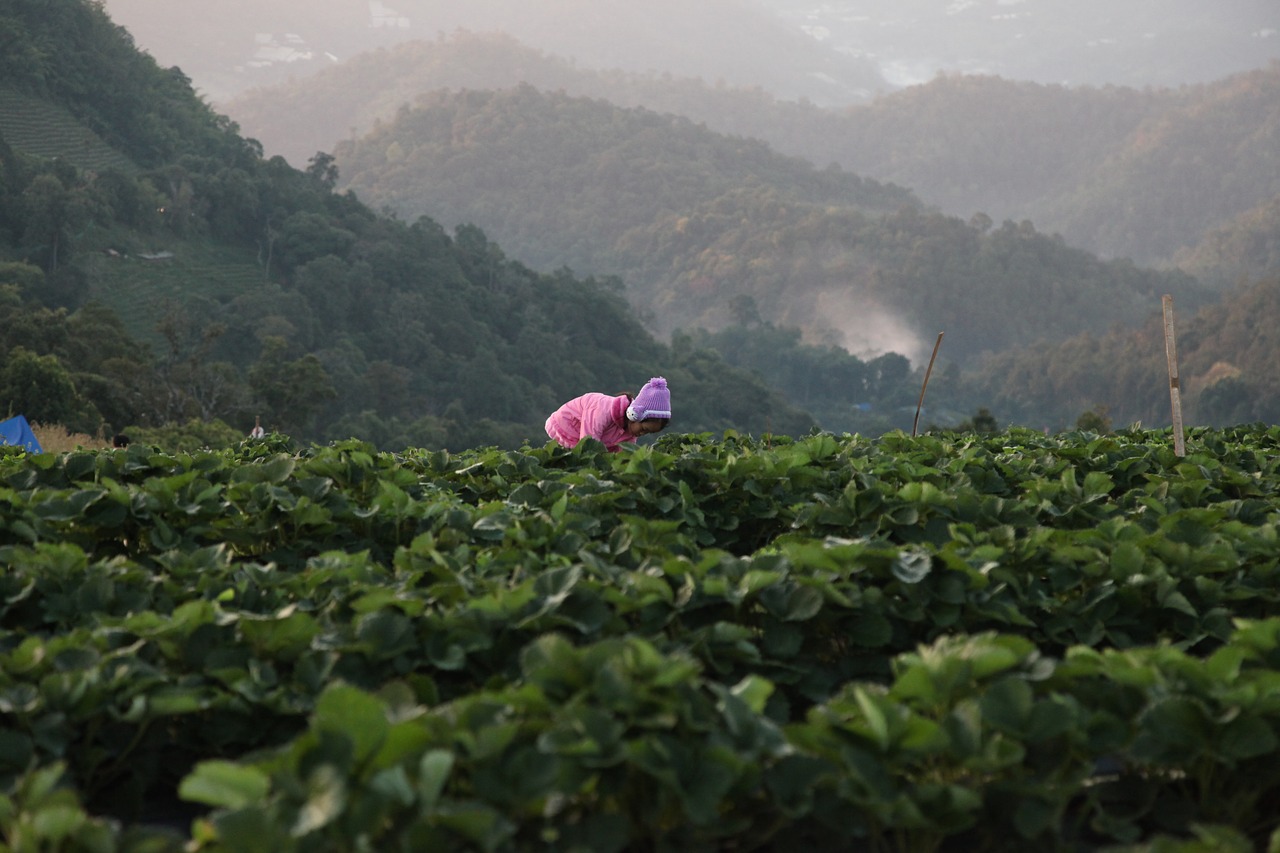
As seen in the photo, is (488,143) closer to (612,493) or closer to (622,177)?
(622,177)

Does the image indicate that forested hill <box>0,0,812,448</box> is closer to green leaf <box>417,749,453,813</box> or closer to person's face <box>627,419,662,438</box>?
person's face <box>627,419,662,438</box>

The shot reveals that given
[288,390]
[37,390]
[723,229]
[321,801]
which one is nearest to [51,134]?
[288,390]

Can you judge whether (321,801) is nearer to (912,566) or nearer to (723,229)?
(912,566)

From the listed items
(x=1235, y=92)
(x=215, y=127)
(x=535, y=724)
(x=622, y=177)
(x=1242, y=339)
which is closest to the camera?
(x=535, y=724)

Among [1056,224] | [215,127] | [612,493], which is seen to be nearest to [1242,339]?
[215,127]

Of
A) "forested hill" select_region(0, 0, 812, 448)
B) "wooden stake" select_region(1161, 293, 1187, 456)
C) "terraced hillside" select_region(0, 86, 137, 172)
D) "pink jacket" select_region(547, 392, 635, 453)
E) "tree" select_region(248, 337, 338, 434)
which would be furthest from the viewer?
"terraced hillside" select_region(0, 86, 137, 172)

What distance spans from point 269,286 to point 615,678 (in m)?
69.7

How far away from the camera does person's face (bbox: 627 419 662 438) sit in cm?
721

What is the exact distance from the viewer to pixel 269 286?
68562 mm

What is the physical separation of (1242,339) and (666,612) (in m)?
111

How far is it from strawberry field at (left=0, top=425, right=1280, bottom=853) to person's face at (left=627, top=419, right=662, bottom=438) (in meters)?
3.07

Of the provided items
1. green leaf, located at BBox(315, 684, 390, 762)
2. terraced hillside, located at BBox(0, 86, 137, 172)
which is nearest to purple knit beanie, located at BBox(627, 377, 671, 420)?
green leaf, located at BBox(315, 684, 390, 762)

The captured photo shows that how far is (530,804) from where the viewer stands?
200 centimetres

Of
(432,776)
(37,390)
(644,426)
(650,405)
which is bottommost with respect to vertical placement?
(37,390)
